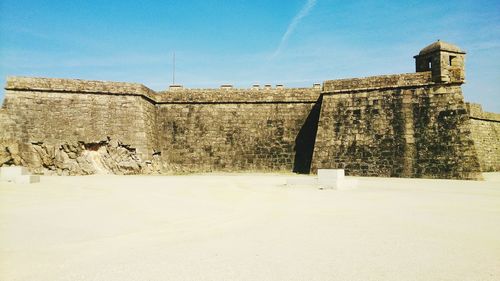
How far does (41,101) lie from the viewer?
63.0ft

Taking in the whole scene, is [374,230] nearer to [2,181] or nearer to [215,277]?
[215,277]

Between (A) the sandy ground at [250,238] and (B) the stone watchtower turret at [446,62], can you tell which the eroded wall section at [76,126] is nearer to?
(A) the sandy ground at [250,238]

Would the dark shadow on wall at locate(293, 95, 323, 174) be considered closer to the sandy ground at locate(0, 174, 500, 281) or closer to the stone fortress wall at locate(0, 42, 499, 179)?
the stone fortress wall at locate(0, 42, 499, 179)

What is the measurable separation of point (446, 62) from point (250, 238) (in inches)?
589

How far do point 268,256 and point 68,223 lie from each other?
3662 millimetres

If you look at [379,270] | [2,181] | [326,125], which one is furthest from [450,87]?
[2,181]

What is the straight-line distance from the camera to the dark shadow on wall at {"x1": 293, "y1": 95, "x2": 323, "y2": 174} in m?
20.9

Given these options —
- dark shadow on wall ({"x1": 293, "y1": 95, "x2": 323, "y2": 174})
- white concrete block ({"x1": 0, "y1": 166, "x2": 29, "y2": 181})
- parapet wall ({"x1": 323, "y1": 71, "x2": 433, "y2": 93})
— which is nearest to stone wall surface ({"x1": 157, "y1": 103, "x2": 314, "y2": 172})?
dark shadow on wall ({"x1": 293, "y1": 95, "x2": 323, "y2": 174})

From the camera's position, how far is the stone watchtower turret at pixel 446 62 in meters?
16.7

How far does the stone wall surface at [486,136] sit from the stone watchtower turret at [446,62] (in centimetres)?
679

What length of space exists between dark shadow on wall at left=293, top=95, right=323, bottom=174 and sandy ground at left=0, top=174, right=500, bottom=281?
11252mm

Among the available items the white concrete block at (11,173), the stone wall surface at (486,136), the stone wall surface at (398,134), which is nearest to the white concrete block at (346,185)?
the stone wall surface at (398,134)

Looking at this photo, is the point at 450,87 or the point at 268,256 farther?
the point at 450,87

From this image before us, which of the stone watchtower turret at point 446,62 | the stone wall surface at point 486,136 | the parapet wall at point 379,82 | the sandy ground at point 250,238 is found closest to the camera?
the sandy ground at point 250,238
